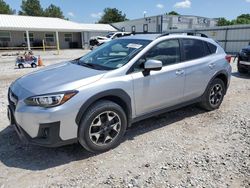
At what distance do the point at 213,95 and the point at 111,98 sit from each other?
2672 millimetres

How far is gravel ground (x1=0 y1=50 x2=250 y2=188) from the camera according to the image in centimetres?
271

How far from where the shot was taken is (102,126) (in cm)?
324

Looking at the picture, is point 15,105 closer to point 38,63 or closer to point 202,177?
point 202,177

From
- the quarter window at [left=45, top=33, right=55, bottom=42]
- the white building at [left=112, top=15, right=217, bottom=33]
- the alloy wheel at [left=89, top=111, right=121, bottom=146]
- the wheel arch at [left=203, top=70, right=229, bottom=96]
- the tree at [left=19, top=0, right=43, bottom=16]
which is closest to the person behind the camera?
the alloy wheel at [left=89, top=111, right=121, bottom=146]

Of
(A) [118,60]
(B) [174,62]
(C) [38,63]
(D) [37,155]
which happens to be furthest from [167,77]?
(C) [38,63]

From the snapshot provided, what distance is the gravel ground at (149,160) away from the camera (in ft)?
8.89

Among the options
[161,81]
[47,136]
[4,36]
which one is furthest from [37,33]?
[47,136]

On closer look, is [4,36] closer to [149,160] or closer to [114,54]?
[114,54]

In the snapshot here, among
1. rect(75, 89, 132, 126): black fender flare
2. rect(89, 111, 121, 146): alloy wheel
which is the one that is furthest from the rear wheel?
rect(89, 111, 121, 146): alloy wheel

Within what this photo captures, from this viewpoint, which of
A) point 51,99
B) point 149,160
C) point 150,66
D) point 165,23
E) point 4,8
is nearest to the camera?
point 51,99

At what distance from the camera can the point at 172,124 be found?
4.30 m

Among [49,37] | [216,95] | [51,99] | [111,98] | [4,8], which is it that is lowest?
[216,95]

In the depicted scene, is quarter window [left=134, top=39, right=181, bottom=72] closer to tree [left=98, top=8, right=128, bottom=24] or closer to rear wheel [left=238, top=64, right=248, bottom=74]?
rear wheel [left=238, top=64, right=248, bottom=74]

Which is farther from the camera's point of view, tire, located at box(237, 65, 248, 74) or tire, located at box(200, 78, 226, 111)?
tire, located at box(237, 65, 248, 74)
